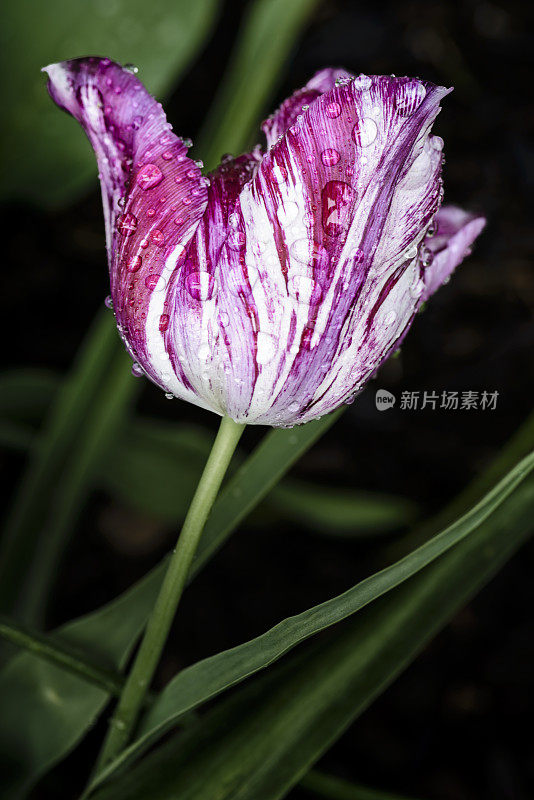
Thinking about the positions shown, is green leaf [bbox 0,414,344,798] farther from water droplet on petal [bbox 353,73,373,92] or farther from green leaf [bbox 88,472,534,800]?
water droplet on petal [bbox 353,73,373,92]

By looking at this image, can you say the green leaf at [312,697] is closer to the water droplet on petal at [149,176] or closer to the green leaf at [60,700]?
the green leaf at [60,700]

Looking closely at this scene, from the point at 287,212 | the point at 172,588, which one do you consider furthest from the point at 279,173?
the point at 172,588

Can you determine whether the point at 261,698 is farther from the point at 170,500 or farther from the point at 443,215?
the point at 170,500

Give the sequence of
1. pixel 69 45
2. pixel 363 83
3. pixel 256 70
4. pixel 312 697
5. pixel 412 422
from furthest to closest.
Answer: pixel 412 422 < pixel 69 45 < pixel 256 70 < pixel 312 697 < pixel 363 83

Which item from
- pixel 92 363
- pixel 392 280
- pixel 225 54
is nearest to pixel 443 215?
pixel 392 280

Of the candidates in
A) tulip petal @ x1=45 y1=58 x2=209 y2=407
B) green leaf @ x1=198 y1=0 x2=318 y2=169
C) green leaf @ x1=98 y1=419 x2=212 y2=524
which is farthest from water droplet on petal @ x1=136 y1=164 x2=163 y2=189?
green leaf @ x1=98 y1=419 x2=212 y2=524

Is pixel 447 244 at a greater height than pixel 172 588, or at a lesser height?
greater

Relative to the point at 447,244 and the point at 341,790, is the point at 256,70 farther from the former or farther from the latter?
the point at 341,790
